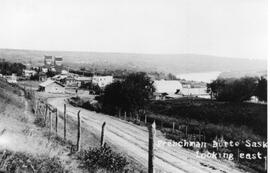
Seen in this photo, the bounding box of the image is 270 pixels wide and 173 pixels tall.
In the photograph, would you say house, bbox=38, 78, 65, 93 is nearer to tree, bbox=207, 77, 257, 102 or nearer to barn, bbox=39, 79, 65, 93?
barn, bbox=39, 79, 65, 93

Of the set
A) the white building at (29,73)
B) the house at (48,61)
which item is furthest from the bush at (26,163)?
the white building at (29,73)

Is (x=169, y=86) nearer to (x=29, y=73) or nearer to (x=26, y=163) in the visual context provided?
(x=29, y=73)

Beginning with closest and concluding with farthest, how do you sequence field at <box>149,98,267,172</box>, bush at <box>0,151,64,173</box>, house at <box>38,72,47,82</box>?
1. bush at <box>0,151,64,173</box>
2. field at <box>149,98,267,172</box>
3. house at <box>38,72,47,82</box>

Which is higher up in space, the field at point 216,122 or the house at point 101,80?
the house at point 101,80

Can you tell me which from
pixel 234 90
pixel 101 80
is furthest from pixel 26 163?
pixel 101 80

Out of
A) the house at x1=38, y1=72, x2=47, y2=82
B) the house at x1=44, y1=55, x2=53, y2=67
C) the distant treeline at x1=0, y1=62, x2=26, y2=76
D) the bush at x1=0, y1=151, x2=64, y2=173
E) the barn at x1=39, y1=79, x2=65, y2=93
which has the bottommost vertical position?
the barn at x1=39, y1=79, x2=65, y2=93

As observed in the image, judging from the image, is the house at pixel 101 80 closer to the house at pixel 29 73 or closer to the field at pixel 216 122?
the field at pixel 216 122

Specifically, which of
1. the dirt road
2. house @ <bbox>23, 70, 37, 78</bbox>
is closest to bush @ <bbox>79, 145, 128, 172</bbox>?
the dirt road
